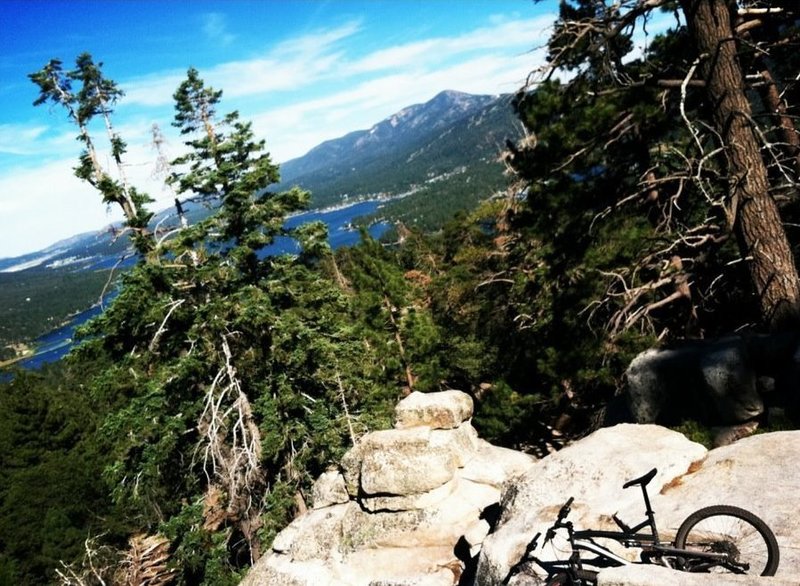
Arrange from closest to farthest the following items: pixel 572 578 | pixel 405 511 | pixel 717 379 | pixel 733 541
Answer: pixel 733 541 < pixel 572 578 < pixel 717 379 < pixel 405 511

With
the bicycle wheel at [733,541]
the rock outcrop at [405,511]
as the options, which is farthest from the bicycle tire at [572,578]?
the rock outcrop at [405,511]

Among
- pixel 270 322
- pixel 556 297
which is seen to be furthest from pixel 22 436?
pixel 556 297

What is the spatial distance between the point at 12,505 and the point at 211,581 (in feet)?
54.8

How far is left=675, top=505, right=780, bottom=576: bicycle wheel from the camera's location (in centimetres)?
451

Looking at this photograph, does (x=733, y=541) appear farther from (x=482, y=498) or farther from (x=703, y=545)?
(x=482, y=498)

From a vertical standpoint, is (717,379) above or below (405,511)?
above

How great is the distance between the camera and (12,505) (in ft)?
81.6

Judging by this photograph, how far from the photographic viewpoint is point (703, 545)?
4.82 meters

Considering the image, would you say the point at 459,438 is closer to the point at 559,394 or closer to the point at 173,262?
the point at 559,394

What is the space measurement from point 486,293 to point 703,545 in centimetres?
1877

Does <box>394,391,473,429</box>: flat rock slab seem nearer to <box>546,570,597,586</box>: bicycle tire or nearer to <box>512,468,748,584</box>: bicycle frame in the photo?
<box>512,468,748,584</box>: bicycle frame

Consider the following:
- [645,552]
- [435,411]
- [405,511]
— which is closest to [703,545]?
[645,552]

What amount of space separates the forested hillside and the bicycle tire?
4.19m

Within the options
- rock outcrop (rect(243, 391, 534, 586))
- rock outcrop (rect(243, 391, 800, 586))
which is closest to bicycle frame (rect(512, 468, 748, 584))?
rock outcrop (rect(243, 391, 800, 586))
